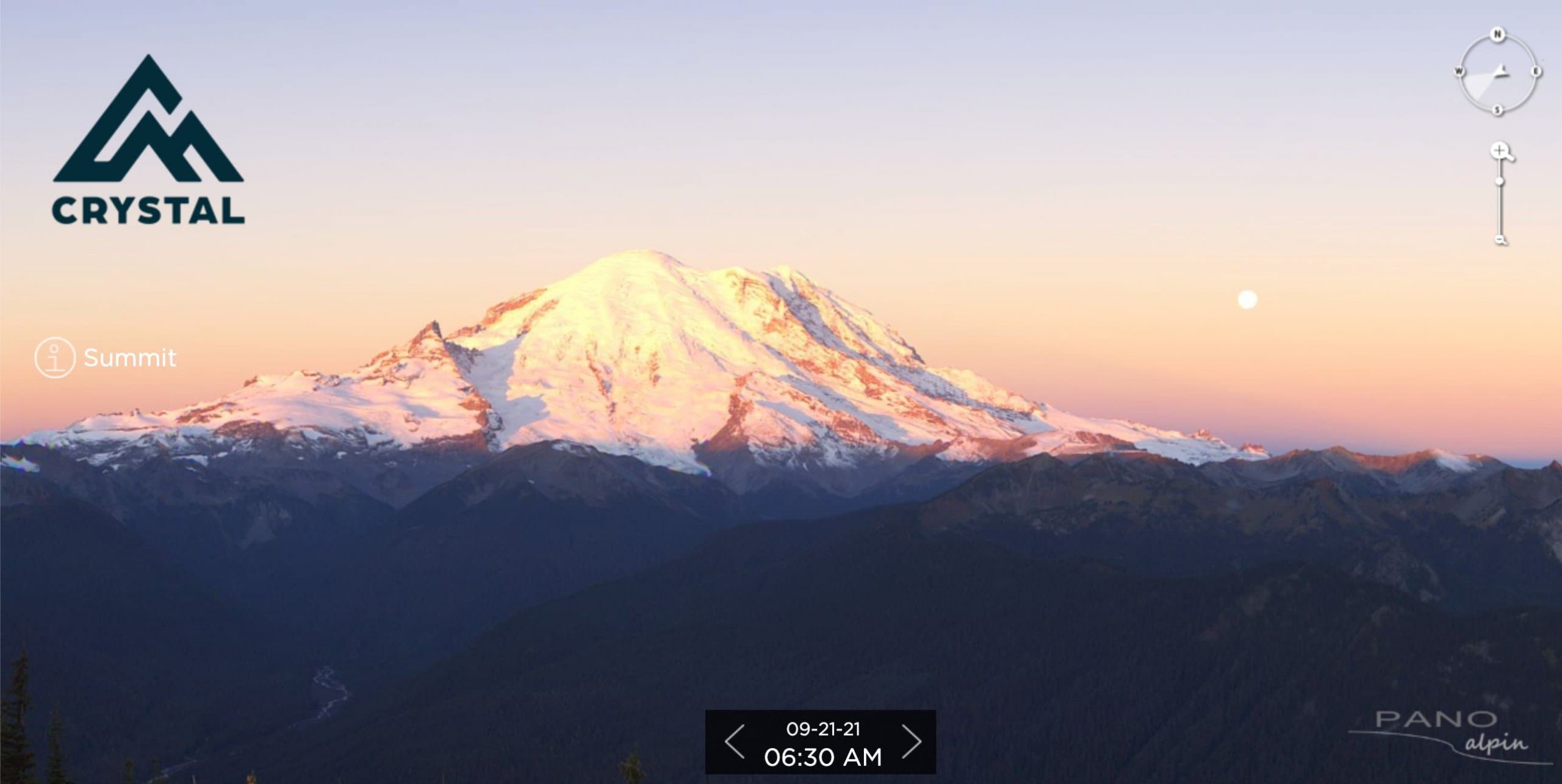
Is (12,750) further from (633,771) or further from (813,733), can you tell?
(813,733)

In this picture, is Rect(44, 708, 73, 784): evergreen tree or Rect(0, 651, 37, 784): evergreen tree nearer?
Rect(44, 708, 73, 784): evergreen tree

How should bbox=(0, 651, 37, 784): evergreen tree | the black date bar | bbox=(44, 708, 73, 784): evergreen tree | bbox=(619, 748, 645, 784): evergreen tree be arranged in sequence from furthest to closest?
the black date bar < bbox=(0, 651, 37, 784): evergreen tree < bbox=(44, 708, 73, 784): evergreen tree < bbox=(619, 748, 645, 784): evergreen tree

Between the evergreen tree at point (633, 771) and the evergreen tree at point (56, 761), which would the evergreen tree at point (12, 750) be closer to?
the evergreen tree at point (56, 761)

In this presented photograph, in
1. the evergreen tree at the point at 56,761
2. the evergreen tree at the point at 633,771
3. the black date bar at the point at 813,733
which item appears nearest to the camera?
the evergreen tree at the point at 633,771

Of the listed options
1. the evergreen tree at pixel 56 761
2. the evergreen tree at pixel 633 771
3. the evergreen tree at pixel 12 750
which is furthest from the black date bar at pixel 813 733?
the evergreen tree at pixel 12 750

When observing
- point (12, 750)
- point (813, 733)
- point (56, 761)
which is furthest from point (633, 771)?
point (56, 761)

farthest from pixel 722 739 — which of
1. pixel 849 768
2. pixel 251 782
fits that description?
pixel 251 782

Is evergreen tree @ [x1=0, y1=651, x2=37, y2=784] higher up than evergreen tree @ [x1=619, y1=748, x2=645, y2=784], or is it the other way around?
evergreen tree @ [x1=0, y1=651, x2=37, y2=784]

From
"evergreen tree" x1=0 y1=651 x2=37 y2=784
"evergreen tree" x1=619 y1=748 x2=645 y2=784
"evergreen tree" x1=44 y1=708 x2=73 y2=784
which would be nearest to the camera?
"evergreen tree" x1=619 y1=748 x2=645 y2=784

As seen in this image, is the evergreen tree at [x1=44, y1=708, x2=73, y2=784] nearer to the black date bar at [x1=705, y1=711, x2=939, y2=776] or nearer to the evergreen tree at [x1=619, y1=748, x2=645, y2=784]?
the evergreen tree at [x1=619, y1=748, x2=645, y2=784]

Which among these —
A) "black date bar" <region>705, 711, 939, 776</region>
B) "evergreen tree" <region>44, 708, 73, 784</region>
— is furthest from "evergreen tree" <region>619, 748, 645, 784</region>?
"evergreen tree" <region>44, 708, 73, 784</region>

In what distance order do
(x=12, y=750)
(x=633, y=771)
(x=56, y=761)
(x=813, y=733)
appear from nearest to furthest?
(x=633, y=771)
(x=12, y=750)
(x=56, y=761)
(x=813, y=733)
